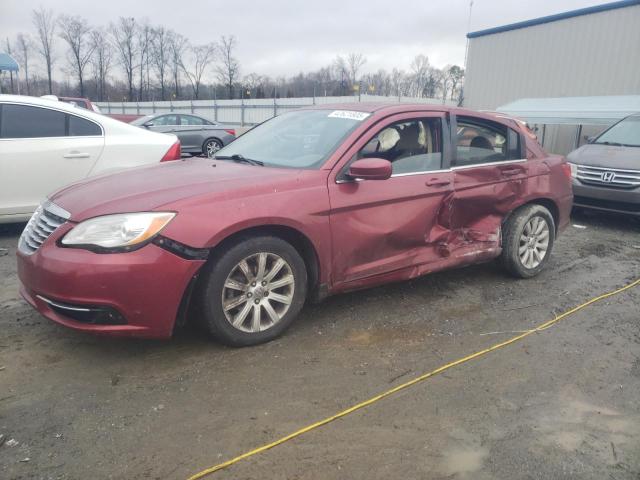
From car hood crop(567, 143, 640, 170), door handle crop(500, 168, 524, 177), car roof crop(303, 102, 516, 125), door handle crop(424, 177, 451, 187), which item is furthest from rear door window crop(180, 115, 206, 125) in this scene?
door handle crop(424, 177, 451, 187)

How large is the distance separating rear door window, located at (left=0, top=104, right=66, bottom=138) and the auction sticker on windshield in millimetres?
3302

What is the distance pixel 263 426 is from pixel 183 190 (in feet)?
4.58

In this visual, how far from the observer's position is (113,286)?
2.67 m

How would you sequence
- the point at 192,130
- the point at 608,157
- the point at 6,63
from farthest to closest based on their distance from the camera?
the point at 6,63, the point at 192,130, the point at 608,157

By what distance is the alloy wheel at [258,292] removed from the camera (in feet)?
9.93

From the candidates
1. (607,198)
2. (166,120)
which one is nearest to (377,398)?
(607,198)

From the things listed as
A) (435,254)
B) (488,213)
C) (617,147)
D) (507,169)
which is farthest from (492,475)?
(617,147)

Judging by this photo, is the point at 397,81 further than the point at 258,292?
Yes

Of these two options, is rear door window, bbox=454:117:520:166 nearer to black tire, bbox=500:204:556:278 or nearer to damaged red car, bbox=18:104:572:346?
damaged red car, bbox=18:104:572:346

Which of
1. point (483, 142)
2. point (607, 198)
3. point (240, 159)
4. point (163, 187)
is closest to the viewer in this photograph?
point (163, 187)

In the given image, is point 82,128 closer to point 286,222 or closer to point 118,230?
point 118,230

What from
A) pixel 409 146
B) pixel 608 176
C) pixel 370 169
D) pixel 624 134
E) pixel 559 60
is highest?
pixel 559 60

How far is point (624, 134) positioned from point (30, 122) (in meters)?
8.24

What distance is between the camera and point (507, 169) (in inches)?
173
